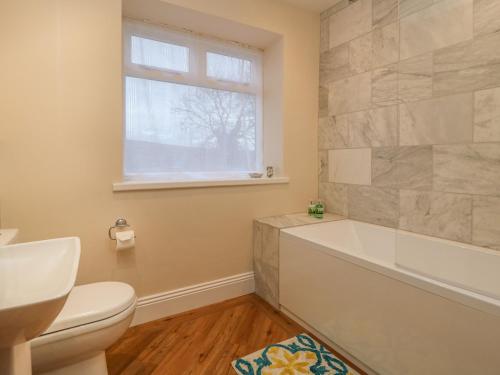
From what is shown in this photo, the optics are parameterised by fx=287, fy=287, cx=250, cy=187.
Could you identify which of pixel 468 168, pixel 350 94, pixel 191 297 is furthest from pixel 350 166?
pixel 191 297

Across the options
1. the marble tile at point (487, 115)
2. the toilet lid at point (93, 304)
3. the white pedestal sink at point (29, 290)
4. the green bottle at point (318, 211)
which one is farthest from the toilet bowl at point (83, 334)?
the marble tile at point (487, 115)

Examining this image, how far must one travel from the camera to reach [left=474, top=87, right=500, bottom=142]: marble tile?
1.52 m

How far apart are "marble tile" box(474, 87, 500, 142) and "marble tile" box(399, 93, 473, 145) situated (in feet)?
0.10

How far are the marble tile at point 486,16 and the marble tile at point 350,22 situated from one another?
0.72m

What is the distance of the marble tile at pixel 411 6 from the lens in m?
1.81

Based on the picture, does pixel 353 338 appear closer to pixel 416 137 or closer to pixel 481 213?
→ pixel 481 213

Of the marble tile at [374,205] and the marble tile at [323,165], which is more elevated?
the marble tile at [323,165]

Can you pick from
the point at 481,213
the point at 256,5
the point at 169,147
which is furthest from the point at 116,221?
the point at 481,213

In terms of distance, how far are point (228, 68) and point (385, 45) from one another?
1236 millimetres

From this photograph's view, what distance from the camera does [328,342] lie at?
1.69m

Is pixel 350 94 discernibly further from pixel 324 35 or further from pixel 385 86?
pixel 324 35

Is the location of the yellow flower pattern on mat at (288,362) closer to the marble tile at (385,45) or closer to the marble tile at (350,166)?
the marble tile at (350,166)

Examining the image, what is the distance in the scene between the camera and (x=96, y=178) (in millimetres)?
1739

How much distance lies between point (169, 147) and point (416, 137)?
69.5 inches
